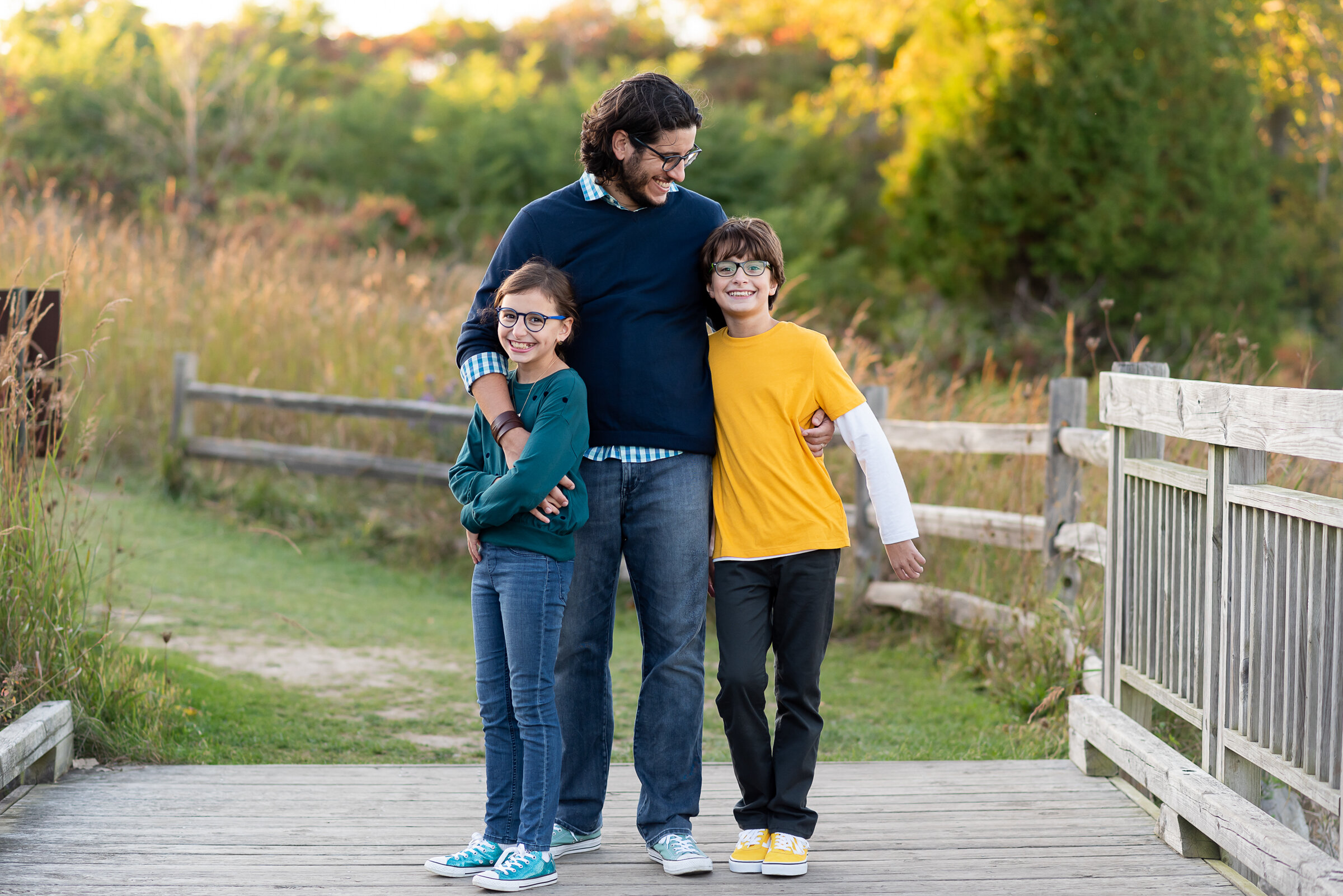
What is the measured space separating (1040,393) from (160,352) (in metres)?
6.76

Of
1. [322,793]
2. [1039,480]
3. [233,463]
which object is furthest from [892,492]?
[233,463]

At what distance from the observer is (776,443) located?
3023 millimetres

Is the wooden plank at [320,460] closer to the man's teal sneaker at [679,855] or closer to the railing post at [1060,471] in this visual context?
the railing post at [1060,471]

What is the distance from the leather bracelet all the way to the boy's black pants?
610 millimetres

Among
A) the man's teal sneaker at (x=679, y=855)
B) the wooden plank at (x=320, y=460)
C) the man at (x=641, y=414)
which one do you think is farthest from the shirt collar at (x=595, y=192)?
the wooden plank at (x=320, y=460)

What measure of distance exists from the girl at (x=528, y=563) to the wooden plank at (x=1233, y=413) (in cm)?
154

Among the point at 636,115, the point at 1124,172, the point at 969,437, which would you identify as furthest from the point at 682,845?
the point at 1124,172

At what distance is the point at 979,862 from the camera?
10.2 ft

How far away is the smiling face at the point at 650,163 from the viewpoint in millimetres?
2926

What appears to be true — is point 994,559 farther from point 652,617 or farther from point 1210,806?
point 652,617

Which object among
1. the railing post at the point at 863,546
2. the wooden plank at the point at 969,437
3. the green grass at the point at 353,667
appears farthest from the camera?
the railing post at the point at 863,546

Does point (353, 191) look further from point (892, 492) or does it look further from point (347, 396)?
point (892, 492)

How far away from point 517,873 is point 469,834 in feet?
1.64

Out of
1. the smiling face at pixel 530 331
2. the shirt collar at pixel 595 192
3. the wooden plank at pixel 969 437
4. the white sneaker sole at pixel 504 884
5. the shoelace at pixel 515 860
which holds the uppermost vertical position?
the shirt collar at pixel 595 192
